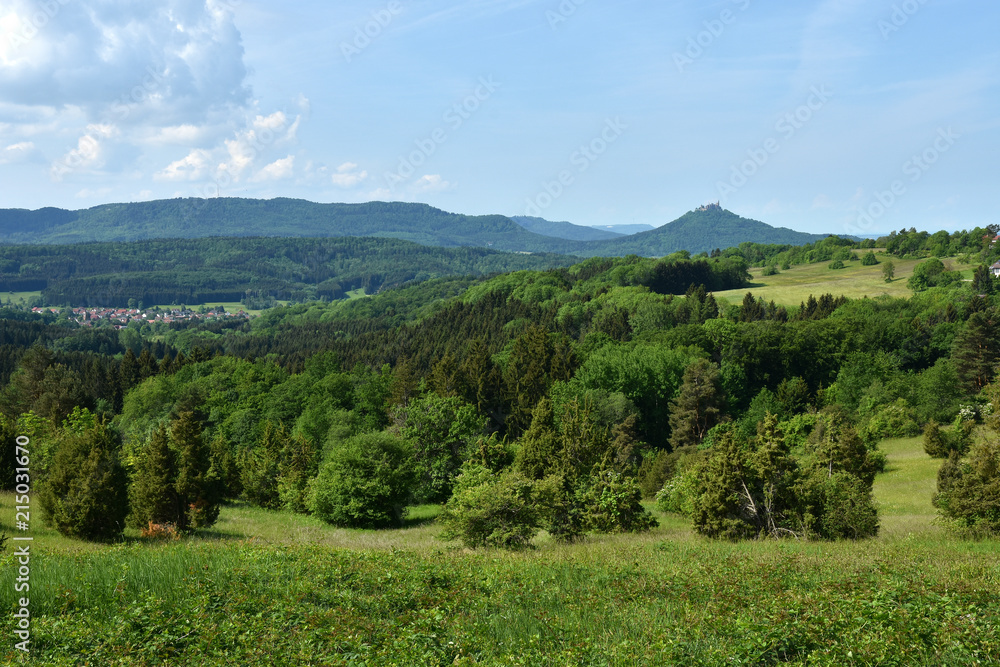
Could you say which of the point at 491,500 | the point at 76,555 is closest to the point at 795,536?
the point at 491,500

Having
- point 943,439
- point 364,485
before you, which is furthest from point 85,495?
point 943,439

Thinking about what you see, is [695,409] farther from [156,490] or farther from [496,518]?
[156,490]

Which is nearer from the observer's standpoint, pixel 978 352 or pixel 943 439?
pixel 943 439

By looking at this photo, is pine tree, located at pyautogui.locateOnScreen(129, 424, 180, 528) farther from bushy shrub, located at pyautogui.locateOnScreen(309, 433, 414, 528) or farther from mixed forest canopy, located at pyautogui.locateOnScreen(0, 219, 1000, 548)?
bushy shrub, located at pyautogui.locateOnScreen(309, 433, 414, 528)

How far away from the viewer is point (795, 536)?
2175 centimetres

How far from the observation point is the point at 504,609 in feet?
34.0

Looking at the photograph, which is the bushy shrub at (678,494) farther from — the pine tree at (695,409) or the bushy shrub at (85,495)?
the pine tree at (695,409)

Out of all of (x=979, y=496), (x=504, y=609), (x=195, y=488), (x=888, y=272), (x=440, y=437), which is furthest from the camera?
(x=888, y=272)

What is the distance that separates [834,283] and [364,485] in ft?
475

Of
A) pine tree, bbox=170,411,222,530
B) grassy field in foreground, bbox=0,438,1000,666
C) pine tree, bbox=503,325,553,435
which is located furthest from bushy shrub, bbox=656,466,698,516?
pine tree, bbox=503,325,553,435

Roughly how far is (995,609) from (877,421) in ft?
212

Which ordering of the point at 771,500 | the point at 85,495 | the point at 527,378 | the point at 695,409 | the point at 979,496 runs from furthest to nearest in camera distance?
1. the point at 527,378
2. the point at 695,409
3. the point at 771,500
4. the point at 85,495
5. the point at 979,496

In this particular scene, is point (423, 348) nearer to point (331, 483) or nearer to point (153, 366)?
point (153, 366)

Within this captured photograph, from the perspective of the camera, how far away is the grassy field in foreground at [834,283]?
136375 mm
